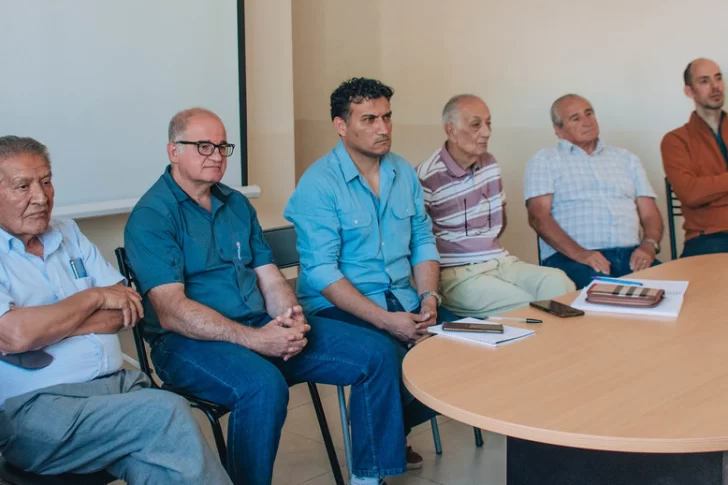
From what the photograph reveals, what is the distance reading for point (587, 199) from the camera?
3.74 metres

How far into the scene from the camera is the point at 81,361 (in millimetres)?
2000

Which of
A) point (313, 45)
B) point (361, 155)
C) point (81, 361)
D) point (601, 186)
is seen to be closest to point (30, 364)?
point (81, 361)

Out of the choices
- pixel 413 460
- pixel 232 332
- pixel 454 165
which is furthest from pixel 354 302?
pixel 454 165

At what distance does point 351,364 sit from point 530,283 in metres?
1.10

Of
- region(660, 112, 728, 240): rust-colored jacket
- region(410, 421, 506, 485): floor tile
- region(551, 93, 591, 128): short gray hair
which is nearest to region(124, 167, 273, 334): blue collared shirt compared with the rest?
region(410, 421, 506, 485): floor tile

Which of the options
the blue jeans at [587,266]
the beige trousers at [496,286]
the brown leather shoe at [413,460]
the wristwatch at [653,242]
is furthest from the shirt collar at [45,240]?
the wristwatch at [653,242]

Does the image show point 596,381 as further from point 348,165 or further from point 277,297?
point 348,165

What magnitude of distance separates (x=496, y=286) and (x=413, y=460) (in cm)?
74

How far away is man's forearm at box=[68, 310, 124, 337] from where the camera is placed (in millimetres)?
2020

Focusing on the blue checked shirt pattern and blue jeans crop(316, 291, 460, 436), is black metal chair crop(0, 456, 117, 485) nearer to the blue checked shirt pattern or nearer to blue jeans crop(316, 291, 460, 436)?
blue jeans crop(316, 291, 460, 436)

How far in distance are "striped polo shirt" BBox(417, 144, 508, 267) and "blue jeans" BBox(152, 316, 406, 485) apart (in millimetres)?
836

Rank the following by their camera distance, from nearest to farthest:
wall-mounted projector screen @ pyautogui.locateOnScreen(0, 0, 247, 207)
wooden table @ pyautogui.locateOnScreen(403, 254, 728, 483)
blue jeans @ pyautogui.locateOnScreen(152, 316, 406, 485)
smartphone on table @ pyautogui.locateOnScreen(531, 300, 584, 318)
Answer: wooden table @ pyautogui.locateOnScreen(403, 254, 728, 483)
blue jeans @ pyautogui.locateOnScreen(152, 316, 406, 485)
smartphone on table @ pyautogui.locateOnScreen(531, 300, 584, 318)
wall-mounted projector screen @ pyautogui.locateOnScreen(0, 0, 247, 207)

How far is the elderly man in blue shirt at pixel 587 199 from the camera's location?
3662 millimetres

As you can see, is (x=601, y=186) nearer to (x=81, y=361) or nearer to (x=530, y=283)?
(x=530, y=283)
